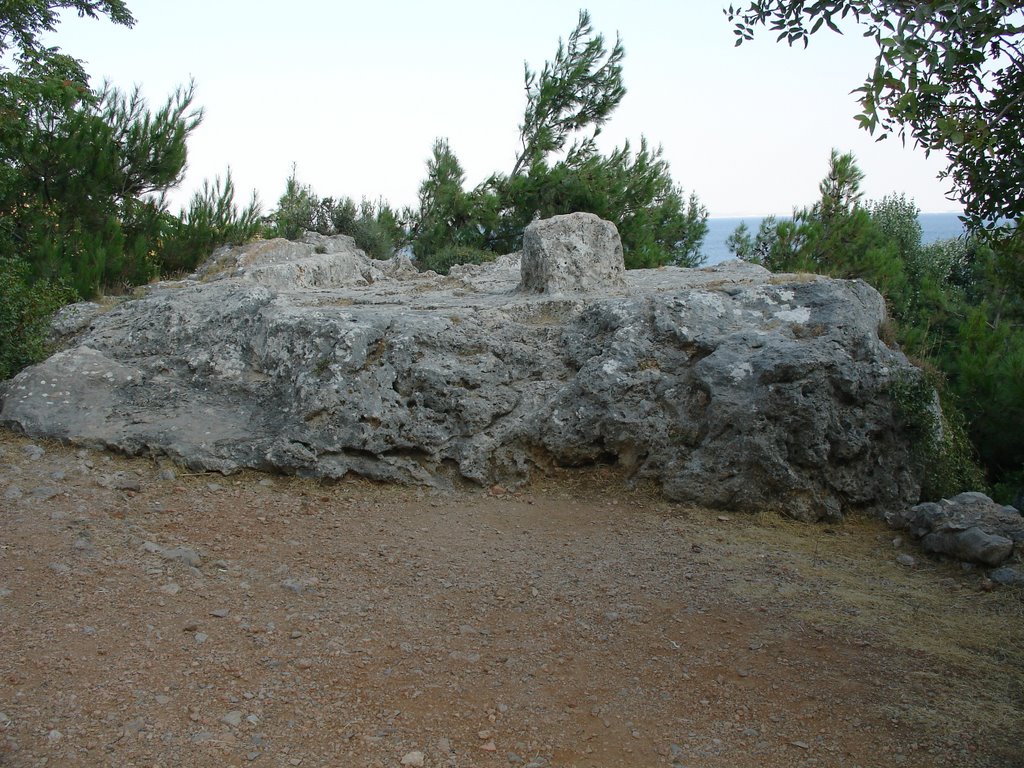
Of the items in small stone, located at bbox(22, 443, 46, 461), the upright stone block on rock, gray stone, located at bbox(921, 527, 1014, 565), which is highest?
the upright stone block on rock

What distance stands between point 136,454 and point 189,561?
59.4 inches

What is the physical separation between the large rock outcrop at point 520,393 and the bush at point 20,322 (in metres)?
0.36

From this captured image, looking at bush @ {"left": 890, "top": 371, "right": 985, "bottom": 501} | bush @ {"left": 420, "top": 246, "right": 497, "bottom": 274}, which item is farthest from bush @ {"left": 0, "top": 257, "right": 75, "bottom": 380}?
bush @ {"left": 420, "top": 246, "right": 497, "bottom": 274}

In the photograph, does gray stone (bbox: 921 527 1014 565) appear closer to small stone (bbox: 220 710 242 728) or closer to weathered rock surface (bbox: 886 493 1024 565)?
weathered rock surface (bbox: 886 493 1024 565)

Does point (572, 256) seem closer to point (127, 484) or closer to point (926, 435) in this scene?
point (926, 435)

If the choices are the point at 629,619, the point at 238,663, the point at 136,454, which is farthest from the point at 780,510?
the point at 136,454

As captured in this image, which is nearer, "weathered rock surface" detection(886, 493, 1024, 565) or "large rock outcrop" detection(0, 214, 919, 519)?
"weathered rock surface" detection(886, 493, 1024, 565)

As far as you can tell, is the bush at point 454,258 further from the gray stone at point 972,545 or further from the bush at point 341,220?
the gray stone at point 972,545

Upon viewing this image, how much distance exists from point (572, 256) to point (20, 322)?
430 cm

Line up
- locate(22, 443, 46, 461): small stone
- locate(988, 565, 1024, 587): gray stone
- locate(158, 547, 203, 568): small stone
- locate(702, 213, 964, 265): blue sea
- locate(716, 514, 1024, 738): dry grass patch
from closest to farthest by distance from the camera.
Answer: locate(716, 514, 1024, 738): dry grass patch < locate(158, 547, 203, 568): small stone < locate(988, 565, 1024, 587): gray stone < locate(22, 443, 46, 461): small stone < locate(702, 213, 964, 265): blue sea

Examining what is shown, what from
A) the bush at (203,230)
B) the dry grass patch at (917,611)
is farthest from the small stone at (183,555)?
the bush at (203,230)

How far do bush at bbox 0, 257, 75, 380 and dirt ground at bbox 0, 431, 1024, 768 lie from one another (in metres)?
1.16

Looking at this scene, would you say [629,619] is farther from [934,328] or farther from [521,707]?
[934,328]

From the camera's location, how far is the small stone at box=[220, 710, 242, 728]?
10.1 ft
